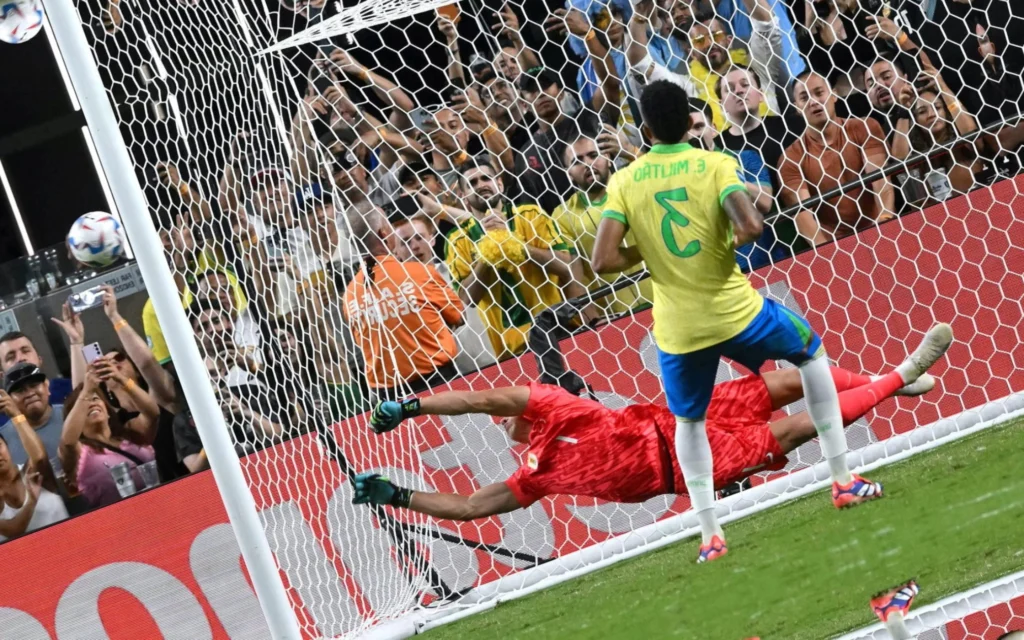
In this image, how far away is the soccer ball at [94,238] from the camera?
10.9ft

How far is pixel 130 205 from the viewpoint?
2.61 meters

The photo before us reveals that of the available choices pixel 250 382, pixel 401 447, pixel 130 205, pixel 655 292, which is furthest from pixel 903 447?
pixel 130 205

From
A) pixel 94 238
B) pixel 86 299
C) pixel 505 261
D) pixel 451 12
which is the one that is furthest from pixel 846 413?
pixel 86 299

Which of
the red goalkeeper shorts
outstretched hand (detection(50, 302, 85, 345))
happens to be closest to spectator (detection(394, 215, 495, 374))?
the red goalkeeper shorts

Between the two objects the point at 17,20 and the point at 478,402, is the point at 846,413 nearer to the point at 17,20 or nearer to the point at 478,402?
the point at 478,402

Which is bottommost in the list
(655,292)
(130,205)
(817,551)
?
(817,551)

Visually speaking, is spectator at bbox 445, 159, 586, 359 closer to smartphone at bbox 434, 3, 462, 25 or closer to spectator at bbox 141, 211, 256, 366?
smartphone at bbox 434, 3, 462, 25

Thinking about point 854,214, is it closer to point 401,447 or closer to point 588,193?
point 588,193

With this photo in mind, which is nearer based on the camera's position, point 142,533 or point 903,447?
point 903,447

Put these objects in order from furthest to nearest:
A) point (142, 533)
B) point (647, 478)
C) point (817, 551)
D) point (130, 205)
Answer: point (142, 533)
point (647, 478)
point (817, 551)
point (130, 205)

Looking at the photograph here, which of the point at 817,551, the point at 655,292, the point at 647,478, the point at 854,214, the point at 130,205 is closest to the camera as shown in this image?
the point at 130,205

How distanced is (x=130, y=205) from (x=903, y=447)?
228 cm

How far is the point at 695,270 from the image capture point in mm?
2887

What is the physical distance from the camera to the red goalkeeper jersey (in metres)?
3.47
